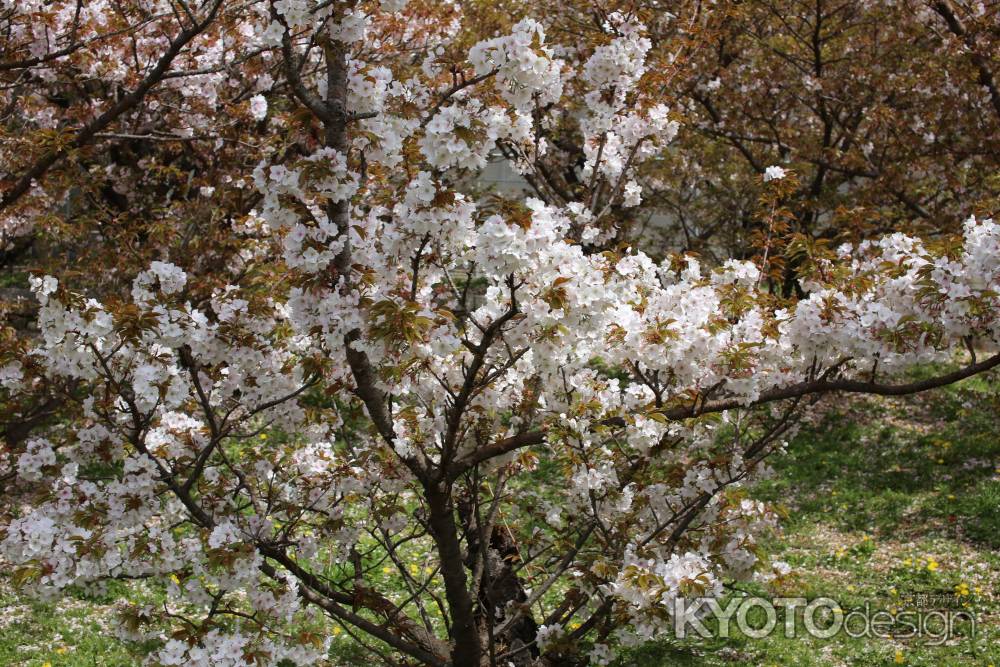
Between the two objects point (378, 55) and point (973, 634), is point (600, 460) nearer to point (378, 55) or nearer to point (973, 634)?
point (973, 634)

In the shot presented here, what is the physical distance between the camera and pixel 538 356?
10.1ft

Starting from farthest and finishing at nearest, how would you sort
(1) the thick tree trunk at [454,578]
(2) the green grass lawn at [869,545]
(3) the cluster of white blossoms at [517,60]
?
(2) the green grass lawn at [869,545] < (1) the thick tree trunk at [454,578] < (3) the cluster of white blossoms at [517,60]

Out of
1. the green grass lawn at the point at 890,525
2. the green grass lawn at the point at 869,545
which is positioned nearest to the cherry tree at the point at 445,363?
the green grass lawn at the point at 869,545

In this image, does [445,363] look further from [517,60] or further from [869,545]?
[869,545]

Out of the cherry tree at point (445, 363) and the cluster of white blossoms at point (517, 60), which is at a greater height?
the cluster of white blossoms at point (517, 60)

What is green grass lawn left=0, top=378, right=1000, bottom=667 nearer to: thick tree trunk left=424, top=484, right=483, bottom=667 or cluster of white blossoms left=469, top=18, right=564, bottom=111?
thick tree trunk left=424, top=484, right=483, bottom=667

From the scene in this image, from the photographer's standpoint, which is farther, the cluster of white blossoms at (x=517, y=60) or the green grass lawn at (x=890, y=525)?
the green grass lawn at (x=890, y=525)

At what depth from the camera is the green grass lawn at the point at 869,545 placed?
4973 millimetres

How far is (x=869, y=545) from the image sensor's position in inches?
245

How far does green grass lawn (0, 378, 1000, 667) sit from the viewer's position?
16.3ft

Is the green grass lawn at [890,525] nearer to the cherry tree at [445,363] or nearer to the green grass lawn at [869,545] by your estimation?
the green grass lawn at [869,545]

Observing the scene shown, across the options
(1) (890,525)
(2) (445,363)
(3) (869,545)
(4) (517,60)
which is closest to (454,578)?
(2) (445,363)

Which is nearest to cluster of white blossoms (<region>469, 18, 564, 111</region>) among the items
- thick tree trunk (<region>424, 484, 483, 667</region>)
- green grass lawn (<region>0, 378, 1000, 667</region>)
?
thick tree trunk (<region>424, 484, 483, 667</region>)

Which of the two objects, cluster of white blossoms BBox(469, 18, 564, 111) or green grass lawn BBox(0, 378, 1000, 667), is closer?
cluster of white blossoms BBox(469, 18, 564, 111)
